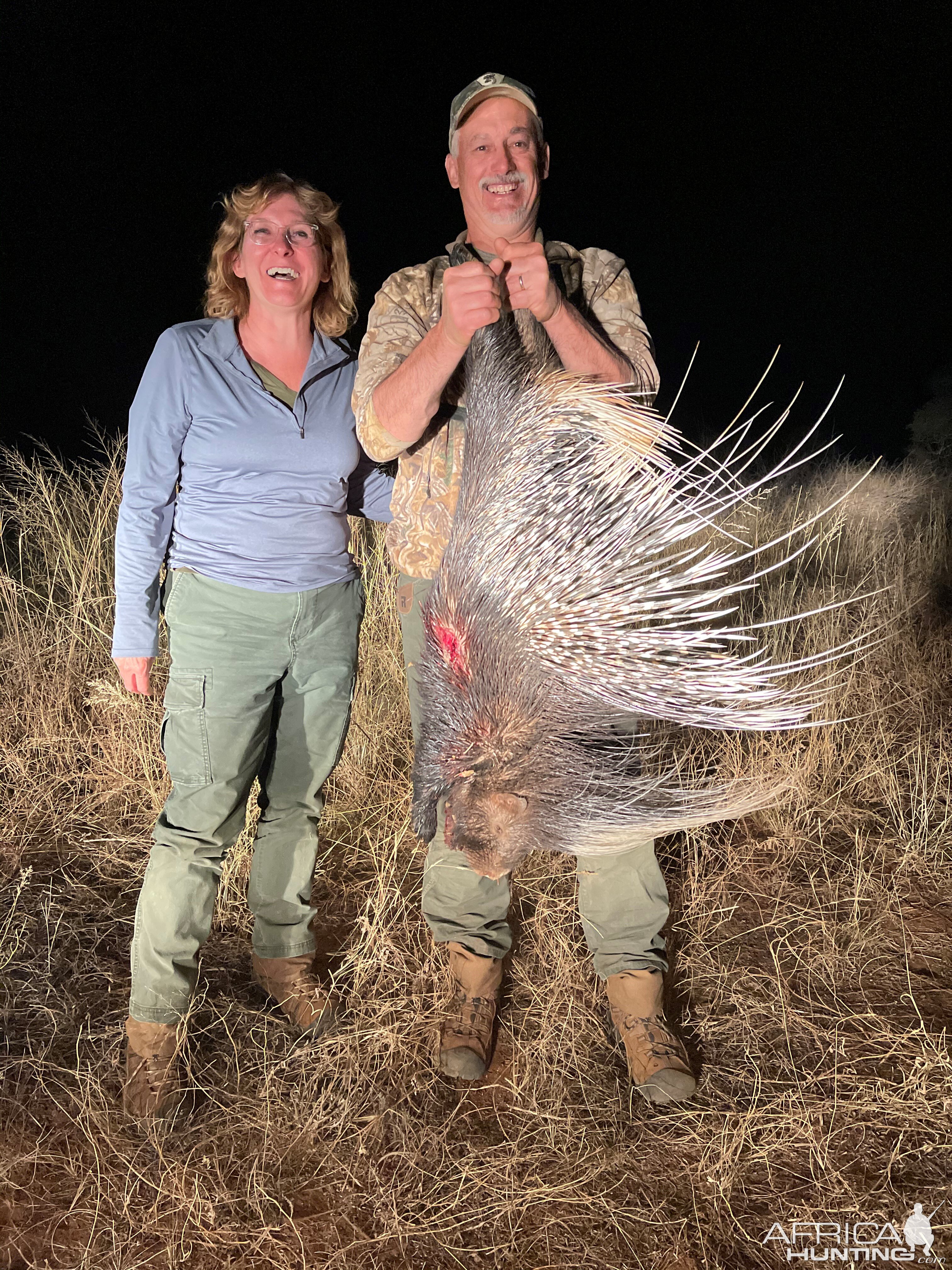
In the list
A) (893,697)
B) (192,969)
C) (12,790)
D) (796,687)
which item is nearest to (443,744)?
(796,687)

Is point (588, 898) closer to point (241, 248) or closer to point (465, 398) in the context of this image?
point (465, 398)

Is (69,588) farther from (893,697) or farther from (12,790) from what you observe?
(893,697)

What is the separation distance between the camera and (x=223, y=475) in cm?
157

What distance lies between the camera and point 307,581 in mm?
1619

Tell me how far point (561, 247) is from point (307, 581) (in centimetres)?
78

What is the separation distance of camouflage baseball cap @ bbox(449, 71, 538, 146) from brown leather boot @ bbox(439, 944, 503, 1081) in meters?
1.56

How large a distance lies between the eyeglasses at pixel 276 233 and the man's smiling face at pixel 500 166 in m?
0.35

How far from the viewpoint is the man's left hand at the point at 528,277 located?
3.66 ft

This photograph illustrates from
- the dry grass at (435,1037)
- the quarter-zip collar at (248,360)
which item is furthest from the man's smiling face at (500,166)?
the dry grass at (435,1037)

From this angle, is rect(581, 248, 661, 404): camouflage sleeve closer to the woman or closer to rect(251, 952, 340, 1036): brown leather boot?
the woman

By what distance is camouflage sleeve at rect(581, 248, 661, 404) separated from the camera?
4.71 feet

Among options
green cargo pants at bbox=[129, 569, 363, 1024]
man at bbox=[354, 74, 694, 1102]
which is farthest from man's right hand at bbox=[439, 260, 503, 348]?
green cargo pants at bbox=[129, 569, 363, 1024]

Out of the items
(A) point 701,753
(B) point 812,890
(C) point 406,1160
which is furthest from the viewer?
(A) point 701,753

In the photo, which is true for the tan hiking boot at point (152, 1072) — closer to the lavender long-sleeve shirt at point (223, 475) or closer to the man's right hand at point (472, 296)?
the lavender long-sleeve shirt at point (223, 475)
